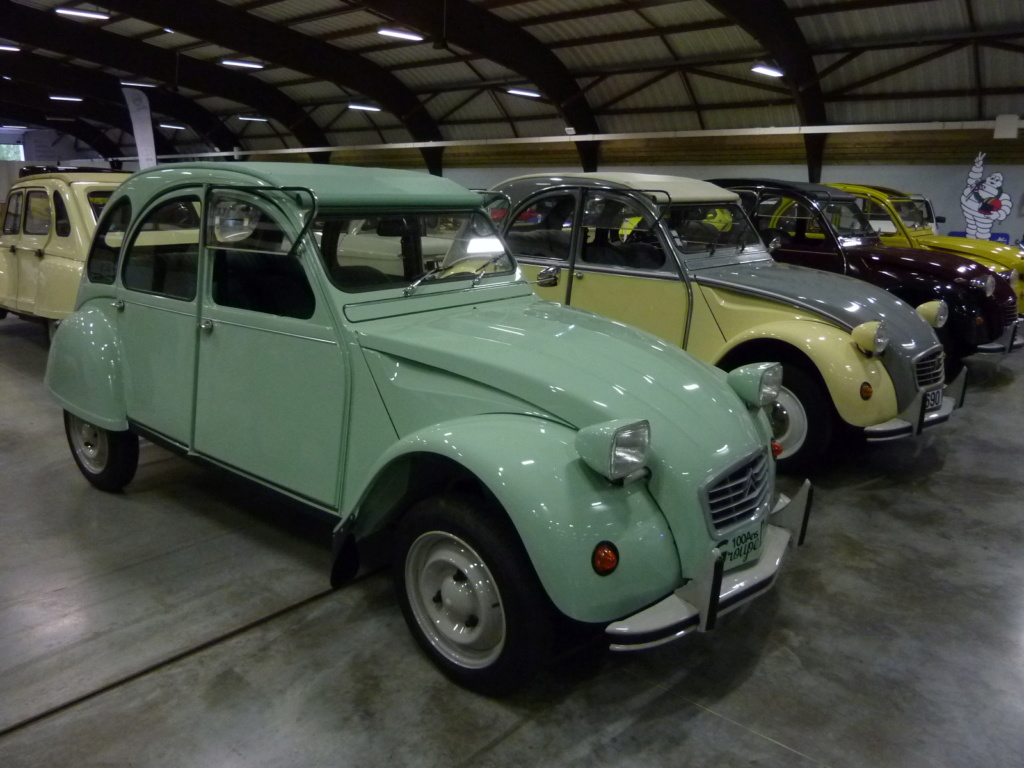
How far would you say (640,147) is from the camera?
16688mm

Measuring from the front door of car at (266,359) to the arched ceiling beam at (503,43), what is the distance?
995cm

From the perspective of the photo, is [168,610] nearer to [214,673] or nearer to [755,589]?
[214,673]

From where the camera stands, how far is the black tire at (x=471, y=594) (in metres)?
2.35

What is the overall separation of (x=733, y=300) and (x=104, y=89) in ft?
73.2

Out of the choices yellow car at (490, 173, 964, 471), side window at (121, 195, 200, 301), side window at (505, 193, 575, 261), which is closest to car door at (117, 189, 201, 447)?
side window at (121, 195, 200, 301)

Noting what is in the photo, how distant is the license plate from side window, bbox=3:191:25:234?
7422 millimetres

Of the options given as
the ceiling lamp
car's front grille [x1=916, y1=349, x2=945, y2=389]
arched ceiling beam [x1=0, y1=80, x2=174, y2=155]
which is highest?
the ceiling lamp

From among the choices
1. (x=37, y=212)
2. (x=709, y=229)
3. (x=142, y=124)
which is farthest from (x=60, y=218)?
(x=142, y=124)

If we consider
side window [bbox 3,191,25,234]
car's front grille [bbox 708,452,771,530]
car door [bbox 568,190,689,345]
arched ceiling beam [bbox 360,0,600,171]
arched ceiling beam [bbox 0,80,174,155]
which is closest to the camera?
car's front grille [bbox 708,452,771,530]

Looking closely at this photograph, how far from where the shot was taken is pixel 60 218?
6660 mm

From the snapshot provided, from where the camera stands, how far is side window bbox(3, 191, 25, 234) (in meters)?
7.14

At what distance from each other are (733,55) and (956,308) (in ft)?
27.3

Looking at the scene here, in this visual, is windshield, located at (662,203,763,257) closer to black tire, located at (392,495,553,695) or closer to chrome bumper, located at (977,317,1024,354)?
chrome bumper, located at (977,317,1024,354)

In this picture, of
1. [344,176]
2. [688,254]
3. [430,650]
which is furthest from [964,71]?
[430,650]
